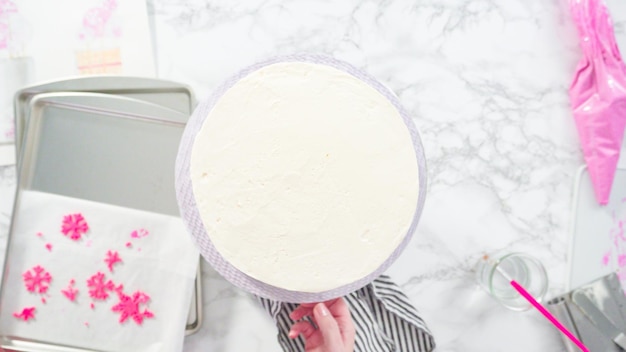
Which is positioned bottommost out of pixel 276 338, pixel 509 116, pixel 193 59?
pixel 276 338

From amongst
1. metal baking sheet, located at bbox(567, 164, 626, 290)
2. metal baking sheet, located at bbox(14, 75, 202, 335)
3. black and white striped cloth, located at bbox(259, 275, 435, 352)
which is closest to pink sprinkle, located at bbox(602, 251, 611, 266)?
metal baking sheet, located at bbox(567, 164, 626, 290)

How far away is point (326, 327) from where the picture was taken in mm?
572

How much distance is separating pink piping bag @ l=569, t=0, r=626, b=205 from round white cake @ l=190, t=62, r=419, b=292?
419 millimetres

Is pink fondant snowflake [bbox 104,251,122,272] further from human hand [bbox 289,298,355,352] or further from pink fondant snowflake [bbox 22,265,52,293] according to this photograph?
human hand [bbox 289,298,355,352]

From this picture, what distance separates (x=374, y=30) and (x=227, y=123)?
0.36 metres

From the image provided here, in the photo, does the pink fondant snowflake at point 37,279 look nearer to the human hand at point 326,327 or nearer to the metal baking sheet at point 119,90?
the metal baking sheet at point 119,90

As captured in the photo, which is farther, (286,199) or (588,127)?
(588,127)

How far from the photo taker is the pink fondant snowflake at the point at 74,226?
636 millimetres

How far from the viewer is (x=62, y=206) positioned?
2.09ft

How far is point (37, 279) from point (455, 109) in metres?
0.57

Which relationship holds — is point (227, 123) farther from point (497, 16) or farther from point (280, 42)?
point (497, 16)

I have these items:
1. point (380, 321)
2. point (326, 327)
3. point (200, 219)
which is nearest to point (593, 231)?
point (380, 321)

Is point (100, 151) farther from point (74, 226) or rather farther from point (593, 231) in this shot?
point (593, 231)

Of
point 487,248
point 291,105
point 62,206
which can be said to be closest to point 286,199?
point 291,105
